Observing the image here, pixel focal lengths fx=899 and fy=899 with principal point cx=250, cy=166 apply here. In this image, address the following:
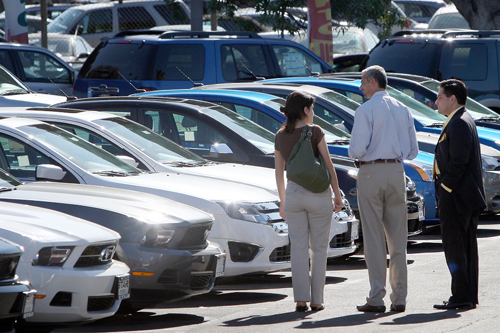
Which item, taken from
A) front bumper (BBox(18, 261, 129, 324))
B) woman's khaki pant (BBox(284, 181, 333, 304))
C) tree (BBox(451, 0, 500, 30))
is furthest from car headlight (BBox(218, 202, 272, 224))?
tree (BBox(451, 0, 500, 30))

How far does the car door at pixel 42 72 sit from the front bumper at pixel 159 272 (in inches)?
437

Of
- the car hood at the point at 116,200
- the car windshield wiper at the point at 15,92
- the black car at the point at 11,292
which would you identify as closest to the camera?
the black car at the point at 11,292

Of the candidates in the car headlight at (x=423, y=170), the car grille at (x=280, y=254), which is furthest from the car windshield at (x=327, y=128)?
the car grille at (x=280, y=254)

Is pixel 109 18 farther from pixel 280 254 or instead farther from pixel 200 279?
pixel 200 279

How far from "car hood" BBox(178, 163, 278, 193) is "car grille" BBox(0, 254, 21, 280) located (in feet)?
10.7

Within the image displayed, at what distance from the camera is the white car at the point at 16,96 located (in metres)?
14.3

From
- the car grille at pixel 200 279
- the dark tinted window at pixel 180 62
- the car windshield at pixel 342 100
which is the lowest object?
the car grille at pixel 200 279

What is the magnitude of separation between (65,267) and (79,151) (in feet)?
7.59

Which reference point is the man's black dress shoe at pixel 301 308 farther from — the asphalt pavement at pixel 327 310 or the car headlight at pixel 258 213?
the car headlight at pixel 258 213

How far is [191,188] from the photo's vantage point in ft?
24.7

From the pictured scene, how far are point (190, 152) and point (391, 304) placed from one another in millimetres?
2928

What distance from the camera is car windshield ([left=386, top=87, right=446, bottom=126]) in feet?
41.6

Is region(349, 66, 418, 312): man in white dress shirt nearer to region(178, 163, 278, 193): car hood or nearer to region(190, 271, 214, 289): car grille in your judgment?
region(190, 271, 214, 289): car grille

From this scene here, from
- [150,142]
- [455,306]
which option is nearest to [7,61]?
[150,142]
